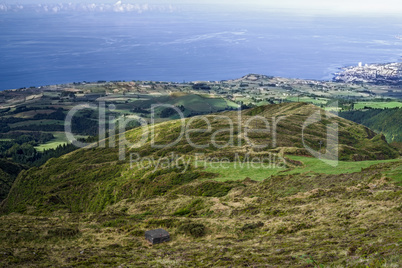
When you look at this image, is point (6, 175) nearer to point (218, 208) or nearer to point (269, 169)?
point (269, 169)

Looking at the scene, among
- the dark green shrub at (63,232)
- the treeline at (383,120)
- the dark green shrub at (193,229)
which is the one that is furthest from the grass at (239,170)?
the treeline at (383,120)

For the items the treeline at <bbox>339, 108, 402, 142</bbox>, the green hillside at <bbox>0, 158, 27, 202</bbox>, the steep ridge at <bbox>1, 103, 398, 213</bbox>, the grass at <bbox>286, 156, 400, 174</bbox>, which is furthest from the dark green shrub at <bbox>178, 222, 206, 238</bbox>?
the treeline at <bbox>339, 108, 402, 142</bbox>

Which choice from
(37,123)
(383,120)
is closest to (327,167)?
(383,120)

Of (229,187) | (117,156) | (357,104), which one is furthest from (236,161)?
(357,104)

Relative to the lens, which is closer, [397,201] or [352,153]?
[397,201]

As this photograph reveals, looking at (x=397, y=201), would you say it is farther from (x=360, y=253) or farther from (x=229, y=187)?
(x=229, y=187)

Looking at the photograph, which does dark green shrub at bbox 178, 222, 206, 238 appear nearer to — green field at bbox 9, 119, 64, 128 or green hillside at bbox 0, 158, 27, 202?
green hillside at bbox 0, 158, 27, 202

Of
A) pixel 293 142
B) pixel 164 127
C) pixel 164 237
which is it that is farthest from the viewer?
pixel 164 127

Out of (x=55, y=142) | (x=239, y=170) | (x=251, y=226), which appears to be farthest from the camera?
(x=55, y=142)
